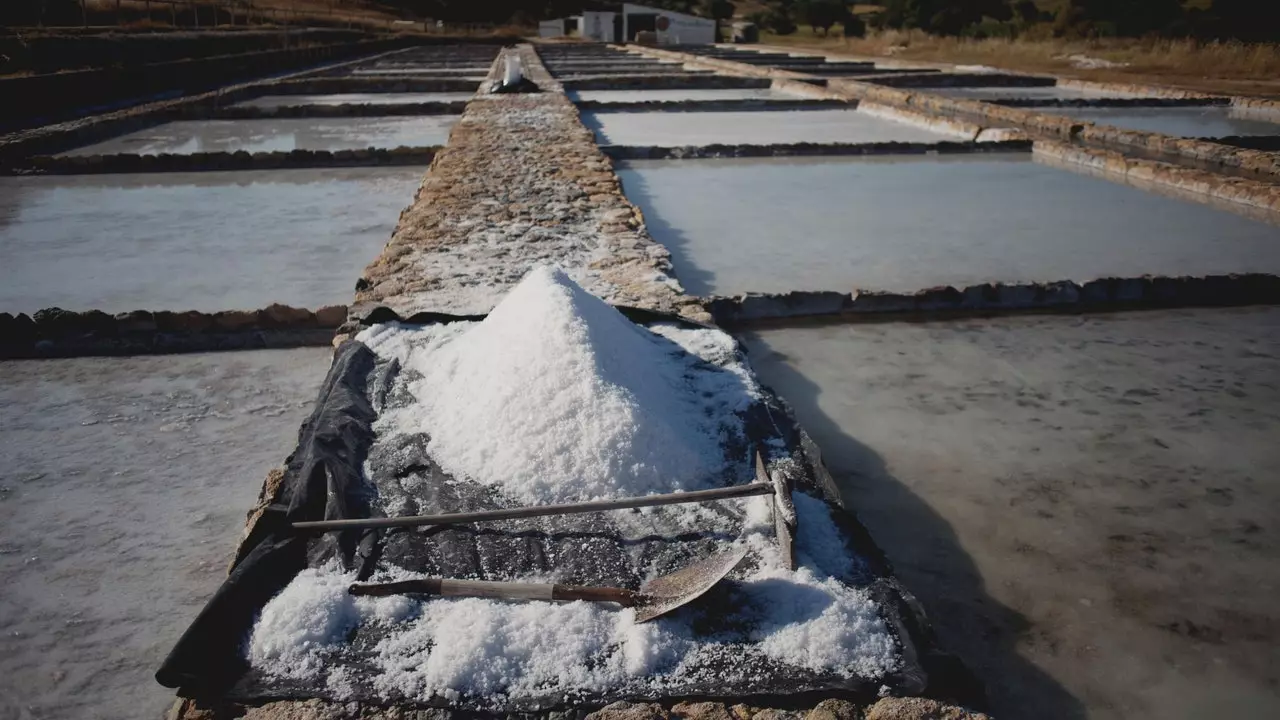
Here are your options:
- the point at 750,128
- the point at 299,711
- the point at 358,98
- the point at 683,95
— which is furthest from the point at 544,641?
the point at 358,98

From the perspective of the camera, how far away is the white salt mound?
2.06m

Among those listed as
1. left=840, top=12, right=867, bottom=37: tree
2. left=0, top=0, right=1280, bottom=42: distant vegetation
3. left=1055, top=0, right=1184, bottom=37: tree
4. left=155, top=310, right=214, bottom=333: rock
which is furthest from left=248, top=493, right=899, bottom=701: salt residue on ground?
left=840, top=12, right=867, bottom=37: tree

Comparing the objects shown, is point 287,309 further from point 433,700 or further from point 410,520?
point 433,700

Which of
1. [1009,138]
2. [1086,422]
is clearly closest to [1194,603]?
[1086,422]

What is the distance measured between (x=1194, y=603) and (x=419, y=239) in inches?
131

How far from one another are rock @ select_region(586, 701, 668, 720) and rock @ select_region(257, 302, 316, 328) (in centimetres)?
239

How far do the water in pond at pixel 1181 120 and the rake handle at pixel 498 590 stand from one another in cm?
891

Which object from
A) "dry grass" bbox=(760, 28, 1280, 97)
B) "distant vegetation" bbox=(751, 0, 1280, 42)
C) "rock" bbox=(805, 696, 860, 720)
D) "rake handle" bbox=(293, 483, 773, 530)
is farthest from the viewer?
"distant vegetation" bbox=(751, 0, 1280, 42)

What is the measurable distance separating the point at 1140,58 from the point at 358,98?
46.1ft

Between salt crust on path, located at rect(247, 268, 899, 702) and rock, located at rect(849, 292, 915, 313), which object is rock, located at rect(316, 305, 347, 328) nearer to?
salt crust on path, located at rect(247, 268, 899, 702)

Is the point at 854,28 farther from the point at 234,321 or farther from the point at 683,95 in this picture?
the point at 234,321

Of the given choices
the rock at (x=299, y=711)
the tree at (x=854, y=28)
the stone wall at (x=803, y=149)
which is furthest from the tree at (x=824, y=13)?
the rock at (x=299, y=711)

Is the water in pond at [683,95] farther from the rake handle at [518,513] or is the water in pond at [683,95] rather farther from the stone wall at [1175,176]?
the rake handle at [518,513]

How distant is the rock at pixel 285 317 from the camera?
3367mm
